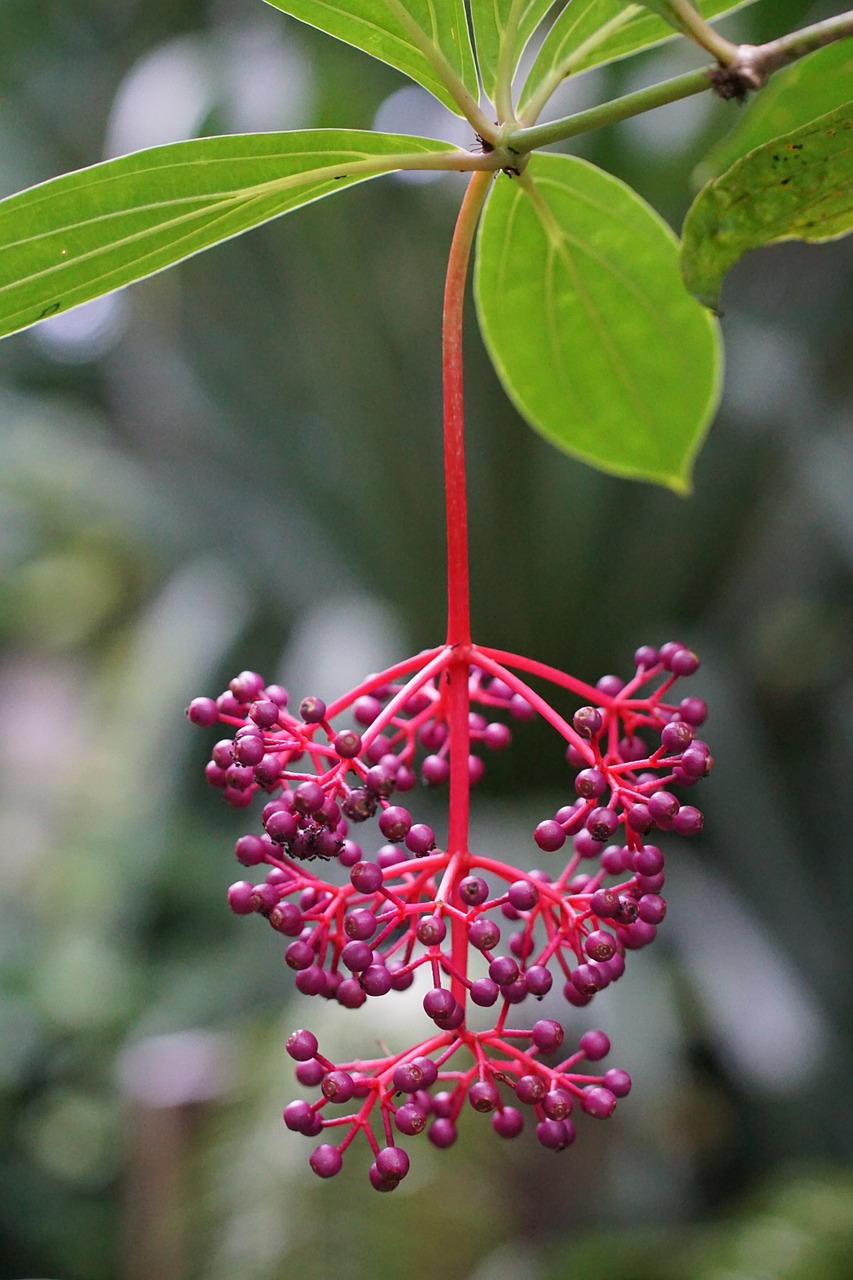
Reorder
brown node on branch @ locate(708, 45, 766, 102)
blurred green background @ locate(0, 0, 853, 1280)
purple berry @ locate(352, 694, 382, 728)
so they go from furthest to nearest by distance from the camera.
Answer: blurred green background @ locate(0, 0, 853, 1280), purple berry @ locate(352, 694, 382, 728), brown node on branch @ locate(708, 45, 766, 102)

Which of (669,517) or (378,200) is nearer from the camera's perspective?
(669,517)

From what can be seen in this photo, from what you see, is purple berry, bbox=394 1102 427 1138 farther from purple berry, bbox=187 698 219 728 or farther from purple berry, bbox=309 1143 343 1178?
purple berry, bbox=187 698 219 728

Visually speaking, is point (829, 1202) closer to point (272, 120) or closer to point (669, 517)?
point (669, 517)

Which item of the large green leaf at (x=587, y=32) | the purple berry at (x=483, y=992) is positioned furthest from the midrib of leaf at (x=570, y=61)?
the purple berry at (x=483, y=992)

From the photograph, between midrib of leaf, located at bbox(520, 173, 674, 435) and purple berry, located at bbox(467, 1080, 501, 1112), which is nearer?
purple berry, located at bbox(467, 1080, 501, 1112)

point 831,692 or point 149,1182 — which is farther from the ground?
point 831,692

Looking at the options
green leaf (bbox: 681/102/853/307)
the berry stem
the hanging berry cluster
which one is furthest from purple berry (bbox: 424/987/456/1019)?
green leaf (bbox: 681/102/853/307)

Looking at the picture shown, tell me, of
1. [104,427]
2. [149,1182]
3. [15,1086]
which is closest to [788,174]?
[149,1182]
